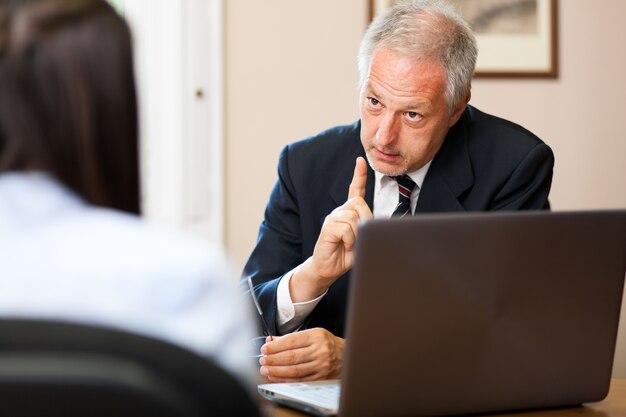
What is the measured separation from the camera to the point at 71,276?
70 centimetres

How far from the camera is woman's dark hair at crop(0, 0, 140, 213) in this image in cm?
73

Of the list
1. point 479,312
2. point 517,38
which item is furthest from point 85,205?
point 517,38

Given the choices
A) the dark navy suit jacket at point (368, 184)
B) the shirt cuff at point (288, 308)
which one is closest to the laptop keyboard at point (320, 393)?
the shirt cuff at point (288, 308)

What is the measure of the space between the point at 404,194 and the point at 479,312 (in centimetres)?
90

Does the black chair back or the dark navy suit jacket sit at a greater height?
the black chair back

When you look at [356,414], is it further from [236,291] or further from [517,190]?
[517,190]

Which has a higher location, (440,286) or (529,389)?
(440,286)

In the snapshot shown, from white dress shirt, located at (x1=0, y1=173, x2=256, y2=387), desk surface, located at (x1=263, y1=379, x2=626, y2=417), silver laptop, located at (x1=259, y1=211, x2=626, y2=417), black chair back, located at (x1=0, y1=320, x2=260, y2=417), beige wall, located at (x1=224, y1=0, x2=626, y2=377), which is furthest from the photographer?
beige wall, located at (x1=224, y1=0, x2=626, y2=377)

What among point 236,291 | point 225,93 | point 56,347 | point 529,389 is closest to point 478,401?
point 529,389

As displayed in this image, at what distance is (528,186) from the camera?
2145 millimetres

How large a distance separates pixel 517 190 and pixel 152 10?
57.7 inches

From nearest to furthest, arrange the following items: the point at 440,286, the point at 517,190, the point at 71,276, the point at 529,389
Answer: the point at 71,276
the point at 440,286
the point at 529,389
the point at 517,190

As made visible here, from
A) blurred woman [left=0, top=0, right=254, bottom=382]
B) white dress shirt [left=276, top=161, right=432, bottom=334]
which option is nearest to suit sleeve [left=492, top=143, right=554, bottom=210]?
white dress shirt [left=276, top=161, right=432, bottom=334]

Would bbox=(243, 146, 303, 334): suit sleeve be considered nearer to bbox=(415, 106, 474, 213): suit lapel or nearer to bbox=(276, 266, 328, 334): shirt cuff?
bbox=(276, 266, 328, 334): shirt cuff
